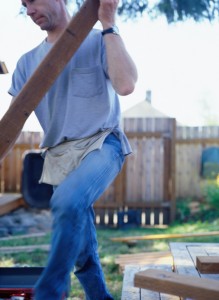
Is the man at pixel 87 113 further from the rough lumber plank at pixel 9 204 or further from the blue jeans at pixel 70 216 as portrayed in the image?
the rough lumber plank at pixel 9 204

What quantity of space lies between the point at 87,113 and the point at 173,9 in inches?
141

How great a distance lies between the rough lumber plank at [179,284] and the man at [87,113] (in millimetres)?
296

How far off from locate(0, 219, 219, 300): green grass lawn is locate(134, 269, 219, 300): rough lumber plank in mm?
1615

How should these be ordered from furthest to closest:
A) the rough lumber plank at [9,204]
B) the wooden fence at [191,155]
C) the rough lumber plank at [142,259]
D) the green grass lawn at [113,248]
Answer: the wooden fence at [191,155]
the rough lumber plank at [9,204]
the rough lumber plank at [142,259]
the green grass lawn at [113,248]

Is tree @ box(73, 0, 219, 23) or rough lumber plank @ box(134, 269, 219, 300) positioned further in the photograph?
tree @ box(73, 0, 219, 23)

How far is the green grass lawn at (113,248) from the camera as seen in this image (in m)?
4.02

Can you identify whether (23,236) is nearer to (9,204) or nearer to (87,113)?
(9,204)

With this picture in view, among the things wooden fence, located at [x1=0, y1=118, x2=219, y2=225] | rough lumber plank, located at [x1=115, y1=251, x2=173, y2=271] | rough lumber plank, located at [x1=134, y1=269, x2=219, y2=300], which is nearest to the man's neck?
rough lumber plank, located at [x1=134, y1=269, x2=219, y2=300]

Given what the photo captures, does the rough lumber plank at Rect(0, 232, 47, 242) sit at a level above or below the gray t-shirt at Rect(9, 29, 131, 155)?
below

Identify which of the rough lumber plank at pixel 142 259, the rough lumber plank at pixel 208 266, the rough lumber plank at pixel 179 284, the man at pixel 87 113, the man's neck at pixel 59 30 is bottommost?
the rough lumber plank at pixel 142 259

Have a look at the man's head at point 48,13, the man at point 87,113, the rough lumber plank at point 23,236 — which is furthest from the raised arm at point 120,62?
the rough lumber plank at point 23,236

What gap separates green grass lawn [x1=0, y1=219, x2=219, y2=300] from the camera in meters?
4.02

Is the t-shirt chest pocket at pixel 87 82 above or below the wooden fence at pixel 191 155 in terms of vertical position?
above

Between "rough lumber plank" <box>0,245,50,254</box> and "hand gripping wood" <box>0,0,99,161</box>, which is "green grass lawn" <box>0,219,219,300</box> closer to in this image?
"rough lumber plank" <box>0,245,50,254</box>
